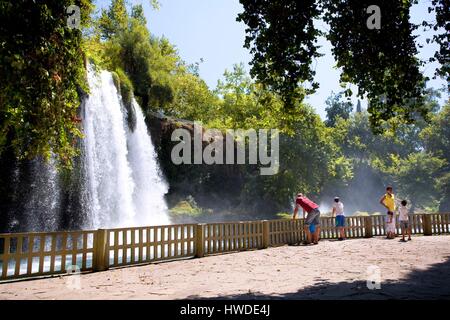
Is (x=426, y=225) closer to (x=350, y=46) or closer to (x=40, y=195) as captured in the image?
(x=350, y=46)

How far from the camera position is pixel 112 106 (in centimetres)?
2322

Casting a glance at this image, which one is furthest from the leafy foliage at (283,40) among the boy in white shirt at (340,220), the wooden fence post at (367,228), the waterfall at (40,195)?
the waterfall at (40,195)

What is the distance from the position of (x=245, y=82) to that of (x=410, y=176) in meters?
32.2

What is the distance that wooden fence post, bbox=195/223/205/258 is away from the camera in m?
11.0

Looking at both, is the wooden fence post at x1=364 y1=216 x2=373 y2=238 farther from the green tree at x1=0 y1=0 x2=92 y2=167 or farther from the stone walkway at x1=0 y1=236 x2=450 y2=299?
the green tree at x1=0 y1=0 x2=92 y2=167

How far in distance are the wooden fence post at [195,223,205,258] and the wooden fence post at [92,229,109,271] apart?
2.97 meters

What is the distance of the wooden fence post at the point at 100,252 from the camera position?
8.69m

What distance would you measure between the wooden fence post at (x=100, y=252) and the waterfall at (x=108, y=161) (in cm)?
1086

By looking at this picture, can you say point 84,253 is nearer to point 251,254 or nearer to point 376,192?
point 251,254

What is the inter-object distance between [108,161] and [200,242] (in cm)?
1291

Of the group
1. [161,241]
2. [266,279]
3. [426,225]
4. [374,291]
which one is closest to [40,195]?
[161,241]
